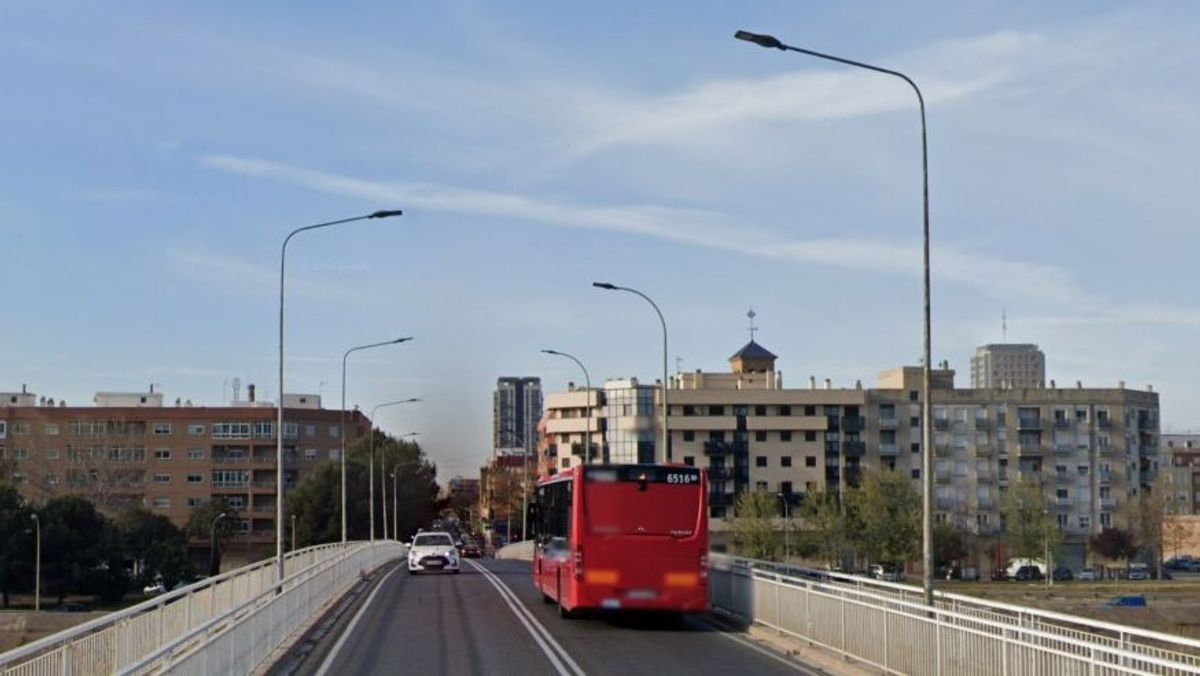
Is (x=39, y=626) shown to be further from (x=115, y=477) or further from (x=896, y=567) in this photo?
(x=115, y=477)

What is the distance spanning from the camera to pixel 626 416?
112m

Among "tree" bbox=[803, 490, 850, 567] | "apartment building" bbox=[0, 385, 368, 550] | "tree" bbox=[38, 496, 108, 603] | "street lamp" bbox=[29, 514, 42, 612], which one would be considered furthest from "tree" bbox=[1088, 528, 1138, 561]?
"street lamp" bbox=[29, 514, 42, 612]

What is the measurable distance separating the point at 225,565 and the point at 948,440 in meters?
54.2

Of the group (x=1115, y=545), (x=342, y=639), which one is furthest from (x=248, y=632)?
(x=1115, y=545)

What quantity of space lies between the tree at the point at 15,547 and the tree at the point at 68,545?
68cm

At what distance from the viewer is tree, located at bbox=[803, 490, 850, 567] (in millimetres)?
81750

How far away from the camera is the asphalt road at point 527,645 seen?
20297 mm

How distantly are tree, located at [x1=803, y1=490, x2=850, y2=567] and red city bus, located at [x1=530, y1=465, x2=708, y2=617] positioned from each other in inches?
2175

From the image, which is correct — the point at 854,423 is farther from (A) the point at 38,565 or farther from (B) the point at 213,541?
(A) the point at 38,565

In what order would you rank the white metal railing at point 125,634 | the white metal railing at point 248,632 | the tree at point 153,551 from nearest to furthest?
the white metal railing at point 125,634
the white metal railing at point 248,632
the tree at point 153,551

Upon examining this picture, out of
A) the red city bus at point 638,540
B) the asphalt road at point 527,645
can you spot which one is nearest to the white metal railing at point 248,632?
the asphalt road at point 527,645

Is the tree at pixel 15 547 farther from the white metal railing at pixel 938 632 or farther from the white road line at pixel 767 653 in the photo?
the white road line at pixel 767 653

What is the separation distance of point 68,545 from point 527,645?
54.6 metres

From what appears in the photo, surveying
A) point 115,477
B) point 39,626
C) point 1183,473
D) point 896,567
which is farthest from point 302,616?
point 1183,473
